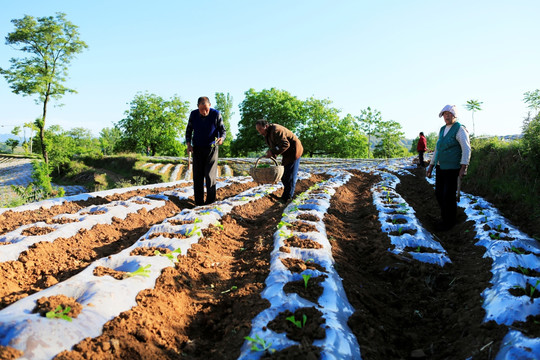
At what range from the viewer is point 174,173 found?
1575cm

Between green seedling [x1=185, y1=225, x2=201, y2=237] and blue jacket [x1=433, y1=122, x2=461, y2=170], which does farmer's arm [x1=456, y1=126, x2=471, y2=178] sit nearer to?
blue jacket [x1=433, y1=122, x2=461, y2=170]

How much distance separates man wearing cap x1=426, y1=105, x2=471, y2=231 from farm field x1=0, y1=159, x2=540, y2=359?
369 mm

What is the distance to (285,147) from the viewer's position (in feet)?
20.1

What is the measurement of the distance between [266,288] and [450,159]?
357cm

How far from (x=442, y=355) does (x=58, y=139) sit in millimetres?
29536

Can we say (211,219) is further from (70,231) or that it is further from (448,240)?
(448,240)

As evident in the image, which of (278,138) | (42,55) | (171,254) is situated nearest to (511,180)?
(278,138)

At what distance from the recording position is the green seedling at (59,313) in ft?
6.59

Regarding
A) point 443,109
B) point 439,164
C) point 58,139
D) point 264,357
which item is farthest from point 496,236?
point 58,139

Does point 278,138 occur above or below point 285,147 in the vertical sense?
above

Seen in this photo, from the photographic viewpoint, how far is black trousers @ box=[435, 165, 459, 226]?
16.3 feet

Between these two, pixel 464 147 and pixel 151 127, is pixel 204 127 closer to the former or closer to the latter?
pixel 464 147

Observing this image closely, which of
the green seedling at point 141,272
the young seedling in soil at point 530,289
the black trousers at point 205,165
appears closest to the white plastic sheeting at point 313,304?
the green seedling at point 141,272

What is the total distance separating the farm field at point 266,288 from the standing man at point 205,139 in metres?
1.02
